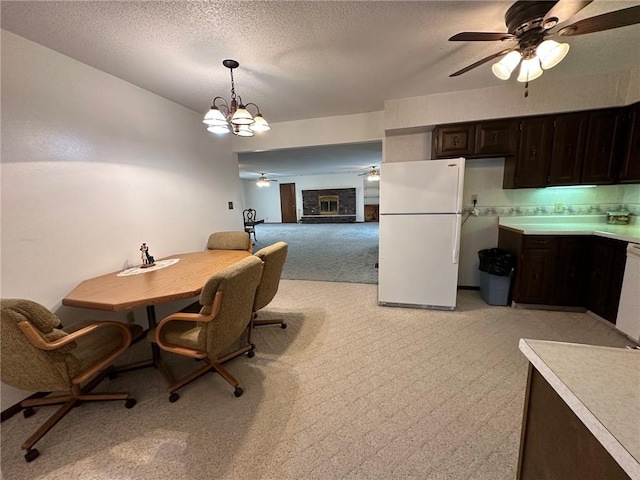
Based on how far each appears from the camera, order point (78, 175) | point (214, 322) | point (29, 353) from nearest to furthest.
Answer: point (29, 353) → point (214, 322) → point (78, 175)

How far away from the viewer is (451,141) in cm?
301

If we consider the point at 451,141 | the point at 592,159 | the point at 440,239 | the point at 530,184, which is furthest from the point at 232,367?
the point at 592,159

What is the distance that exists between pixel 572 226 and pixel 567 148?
2.82 ft

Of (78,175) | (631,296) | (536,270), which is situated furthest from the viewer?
(536,270)

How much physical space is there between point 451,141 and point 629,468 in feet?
10.4

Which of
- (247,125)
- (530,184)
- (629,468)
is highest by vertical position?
(247,125)

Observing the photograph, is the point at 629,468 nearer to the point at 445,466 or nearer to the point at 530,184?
the point at 445,466

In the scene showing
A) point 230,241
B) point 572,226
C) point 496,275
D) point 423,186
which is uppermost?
point 423,186

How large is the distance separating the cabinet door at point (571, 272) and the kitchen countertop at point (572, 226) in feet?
0.41

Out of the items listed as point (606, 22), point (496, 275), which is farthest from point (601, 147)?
point (606, 22)

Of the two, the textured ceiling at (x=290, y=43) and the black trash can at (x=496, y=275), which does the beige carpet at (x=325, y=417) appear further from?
the textured ceiling at (x=290, y=43)

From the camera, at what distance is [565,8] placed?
1.34m

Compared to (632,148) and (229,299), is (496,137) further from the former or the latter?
(229,299)

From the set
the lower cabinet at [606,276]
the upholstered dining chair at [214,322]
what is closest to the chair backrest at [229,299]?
the upholstered dining chair at [214,322]
